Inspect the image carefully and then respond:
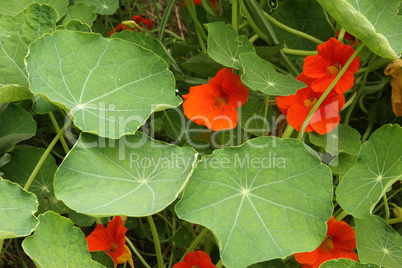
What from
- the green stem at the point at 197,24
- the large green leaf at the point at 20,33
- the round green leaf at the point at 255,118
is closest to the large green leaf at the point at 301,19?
the green stem at the point at 197,24

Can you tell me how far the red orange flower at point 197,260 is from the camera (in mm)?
1125

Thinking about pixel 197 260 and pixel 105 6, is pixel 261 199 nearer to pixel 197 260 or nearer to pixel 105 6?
pixel 197 260

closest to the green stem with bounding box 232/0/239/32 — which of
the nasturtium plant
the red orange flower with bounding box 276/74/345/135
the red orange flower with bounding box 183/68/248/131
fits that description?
the nasturtium plant

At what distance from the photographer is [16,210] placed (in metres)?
0.94

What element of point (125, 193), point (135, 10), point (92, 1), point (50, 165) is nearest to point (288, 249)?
point (125, 193)

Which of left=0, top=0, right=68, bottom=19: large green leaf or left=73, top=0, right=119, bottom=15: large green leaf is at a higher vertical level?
left=0, top=0, right=68, bottom=19: large green leaf

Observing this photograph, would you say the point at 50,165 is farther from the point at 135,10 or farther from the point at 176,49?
the point at 135,10

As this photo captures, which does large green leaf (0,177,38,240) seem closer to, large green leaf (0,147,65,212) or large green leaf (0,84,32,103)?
large green leaf (0,84,32,103)

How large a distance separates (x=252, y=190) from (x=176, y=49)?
→ 647 mm

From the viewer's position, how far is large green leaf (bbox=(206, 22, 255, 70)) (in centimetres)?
115

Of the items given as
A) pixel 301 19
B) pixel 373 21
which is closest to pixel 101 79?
Answer: pixel 373 21

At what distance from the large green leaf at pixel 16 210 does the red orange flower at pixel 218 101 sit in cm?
41

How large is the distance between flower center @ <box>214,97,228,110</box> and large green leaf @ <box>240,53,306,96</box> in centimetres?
11

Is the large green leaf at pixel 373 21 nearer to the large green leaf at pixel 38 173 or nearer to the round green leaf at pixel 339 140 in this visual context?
the round green leaf at pixel 339 140
